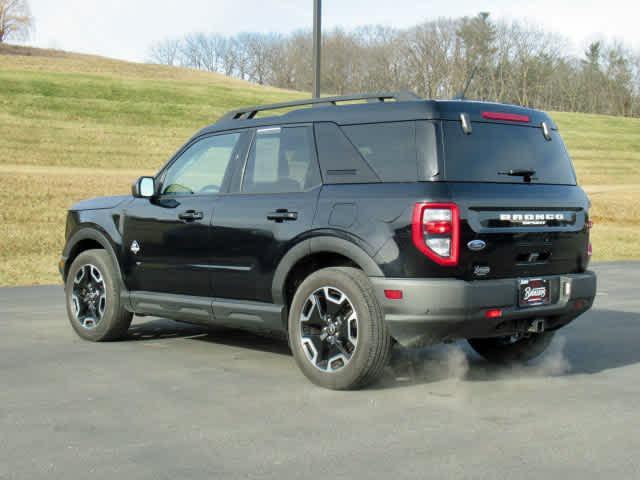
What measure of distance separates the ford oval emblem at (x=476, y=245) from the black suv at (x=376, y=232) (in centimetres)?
1

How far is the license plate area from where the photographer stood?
618 cm

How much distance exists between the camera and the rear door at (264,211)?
6621mm

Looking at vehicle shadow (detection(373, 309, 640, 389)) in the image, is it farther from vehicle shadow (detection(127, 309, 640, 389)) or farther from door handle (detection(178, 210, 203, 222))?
door handle (detection(178, 210, 203, 222))

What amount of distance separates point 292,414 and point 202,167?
2562 millimetres

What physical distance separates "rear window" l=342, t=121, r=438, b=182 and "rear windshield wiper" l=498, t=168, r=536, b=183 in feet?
1.96

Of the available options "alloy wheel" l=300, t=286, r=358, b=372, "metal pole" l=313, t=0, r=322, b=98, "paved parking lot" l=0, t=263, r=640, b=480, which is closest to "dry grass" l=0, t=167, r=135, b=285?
"metal pole" l=313, t=0, r=322, b=98

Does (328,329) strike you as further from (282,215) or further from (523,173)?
(523,173)

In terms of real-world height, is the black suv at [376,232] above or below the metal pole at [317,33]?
below

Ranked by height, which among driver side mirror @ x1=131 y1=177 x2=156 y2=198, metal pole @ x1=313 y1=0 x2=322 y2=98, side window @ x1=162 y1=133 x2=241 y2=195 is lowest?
driver side mirror @ x1=131 y1=177 x2=156 y2=198

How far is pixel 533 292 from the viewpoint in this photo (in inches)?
247

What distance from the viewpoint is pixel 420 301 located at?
230 inches

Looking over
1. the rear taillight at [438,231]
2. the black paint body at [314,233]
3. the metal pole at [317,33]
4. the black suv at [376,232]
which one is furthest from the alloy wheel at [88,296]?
the metal pole at [317,33]

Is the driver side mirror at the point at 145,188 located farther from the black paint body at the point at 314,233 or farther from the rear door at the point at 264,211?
the rear door at the point at 264,211

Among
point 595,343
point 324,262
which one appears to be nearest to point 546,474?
point 324,262
